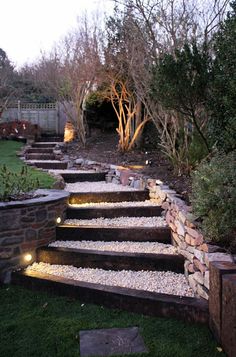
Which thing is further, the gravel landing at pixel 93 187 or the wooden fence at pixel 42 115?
the wooden fence at pixel 42 115

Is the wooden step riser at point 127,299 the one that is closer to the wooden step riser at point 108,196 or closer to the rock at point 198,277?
the rock at point 198,277

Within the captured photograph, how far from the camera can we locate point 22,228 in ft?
13.3

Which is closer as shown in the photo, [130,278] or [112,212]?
[130,278]

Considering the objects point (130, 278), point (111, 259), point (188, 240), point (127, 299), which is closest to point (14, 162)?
point (111, 259)

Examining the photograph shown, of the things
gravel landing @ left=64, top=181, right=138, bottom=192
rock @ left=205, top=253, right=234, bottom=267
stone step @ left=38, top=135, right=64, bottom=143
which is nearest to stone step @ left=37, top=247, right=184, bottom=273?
rock @ left=205, top=253, right=234, bottom=267

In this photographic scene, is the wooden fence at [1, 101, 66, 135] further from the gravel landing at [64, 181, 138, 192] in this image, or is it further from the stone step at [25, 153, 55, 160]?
the gravel landing at [64, 181, 138, 192]

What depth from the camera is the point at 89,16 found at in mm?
10852

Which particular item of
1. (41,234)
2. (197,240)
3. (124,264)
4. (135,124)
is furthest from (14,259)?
(135,124)

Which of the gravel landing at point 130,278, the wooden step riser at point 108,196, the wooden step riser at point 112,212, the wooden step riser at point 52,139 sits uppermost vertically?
the wooden step riser at point 52,139

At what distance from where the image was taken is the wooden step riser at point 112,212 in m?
5.04

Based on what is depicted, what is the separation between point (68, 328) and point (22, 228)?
1466 mm

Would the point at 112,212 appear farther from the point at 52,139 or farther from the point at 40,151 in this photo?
the point at 52,139

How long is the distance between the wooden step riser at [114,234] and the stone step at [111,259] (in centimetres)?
40

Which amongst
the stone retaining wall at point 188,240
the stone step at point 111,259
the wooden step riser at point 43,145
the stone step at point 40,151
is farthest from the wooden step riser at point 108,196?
the wooden step riser at point 43,145
